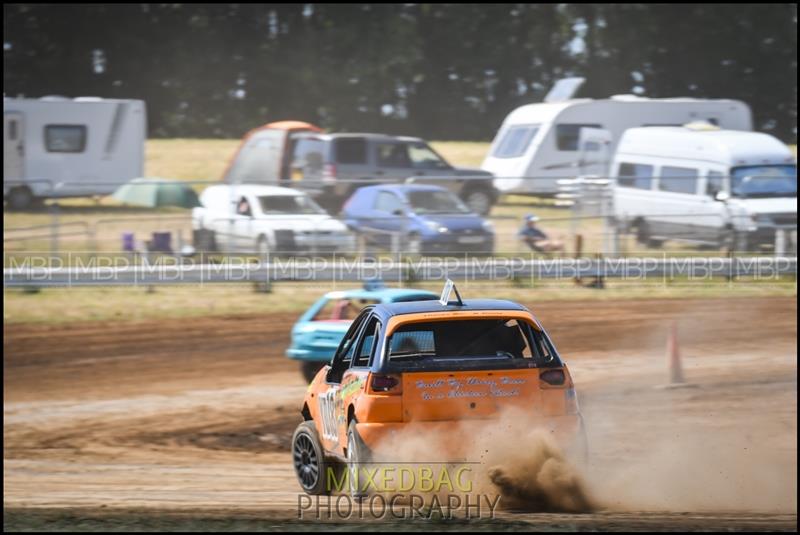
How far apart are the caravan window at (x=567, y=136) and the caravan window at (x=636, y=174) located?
12.3 ft

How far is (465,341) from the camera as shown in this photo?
7172 mm

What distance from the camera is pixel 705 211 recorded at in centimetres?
1884

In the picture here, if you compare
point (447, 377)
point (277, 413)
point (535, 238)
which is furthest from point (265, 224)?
point (447, 377)

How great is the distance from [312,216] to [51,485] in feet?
28.5

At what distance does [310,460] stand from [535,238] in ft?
36.0

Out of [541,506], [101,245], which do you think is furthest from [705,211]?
[541,506]

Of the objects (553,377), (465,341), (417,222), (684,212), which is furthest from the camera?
(684,212)

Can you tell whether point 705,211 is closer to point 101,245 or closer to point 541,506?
point 101,245

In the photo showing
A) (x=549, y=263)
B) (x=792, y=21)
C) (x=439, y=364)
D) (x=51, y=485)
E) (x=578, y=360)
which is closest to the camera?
(x=439, y=364)

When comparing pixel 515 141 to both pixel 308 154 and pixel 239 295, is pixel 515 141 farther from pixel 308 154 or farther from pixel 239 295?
pixel 239 295

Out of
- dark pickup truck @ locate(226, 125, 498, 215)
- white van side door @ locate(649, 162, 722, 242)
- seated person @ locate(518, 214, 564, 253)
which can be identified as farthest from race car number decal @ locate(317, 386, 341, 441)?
dark pickup truck @ locate(226, 125, 498, 215)

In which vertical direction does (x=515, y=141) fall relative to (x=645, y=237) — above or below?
above

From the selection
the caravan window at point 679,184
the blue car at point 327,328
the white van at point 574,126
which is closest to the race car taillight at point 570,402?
the blue car at point 327,328

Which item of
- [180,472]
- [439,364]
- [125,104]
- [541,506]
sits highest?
[125,104]
